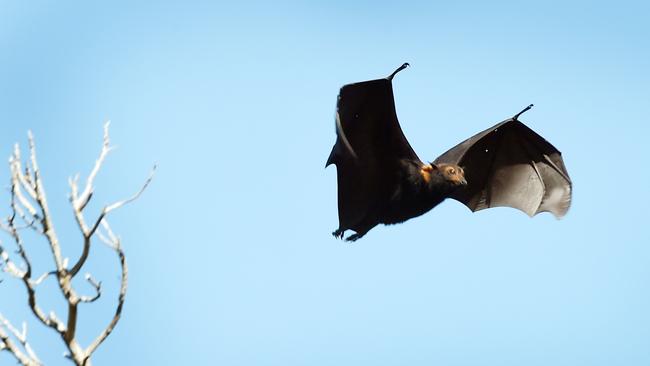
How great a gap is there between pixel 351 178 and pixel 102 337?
6.71m

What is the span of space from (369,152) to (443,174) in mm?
1146

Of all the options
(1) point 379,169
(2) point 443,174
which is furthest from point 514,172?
(1) point 379,169

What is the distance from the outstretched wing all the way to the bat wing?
5.51 ft

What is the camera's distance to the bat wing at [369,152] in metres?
13.9

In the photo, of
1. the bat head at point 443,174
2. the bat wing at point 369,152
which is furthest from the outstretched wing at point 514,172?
the bat wing at point 369,152

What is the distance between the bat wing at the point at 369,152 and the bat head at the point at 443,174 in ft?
1.00

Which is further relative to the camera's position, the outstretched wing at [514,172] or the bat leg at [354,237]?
the outstretched wing at [514,172]

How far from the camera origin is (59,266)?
308 inches

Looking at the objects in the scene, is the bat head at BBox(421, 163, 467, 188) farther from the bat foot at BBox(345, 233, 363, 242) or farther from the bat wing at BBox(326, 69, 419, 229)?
the bat foot at BBox(345, 233, 363, 242)

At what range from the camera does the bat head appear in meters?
14.2

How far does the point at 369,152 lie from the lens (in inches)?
563

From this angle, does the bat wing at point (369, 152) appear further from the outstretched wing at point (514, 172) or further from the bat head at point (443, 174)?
the outstretched wing at point (514, 172)

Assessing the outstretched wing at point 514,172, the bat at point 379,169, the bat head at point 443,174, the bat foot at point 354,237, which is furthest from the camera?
the outstretched wing at point 514,172

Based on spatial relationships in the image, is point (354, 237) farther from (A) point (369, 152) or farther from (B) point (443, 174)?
(B) point (443, 174)
